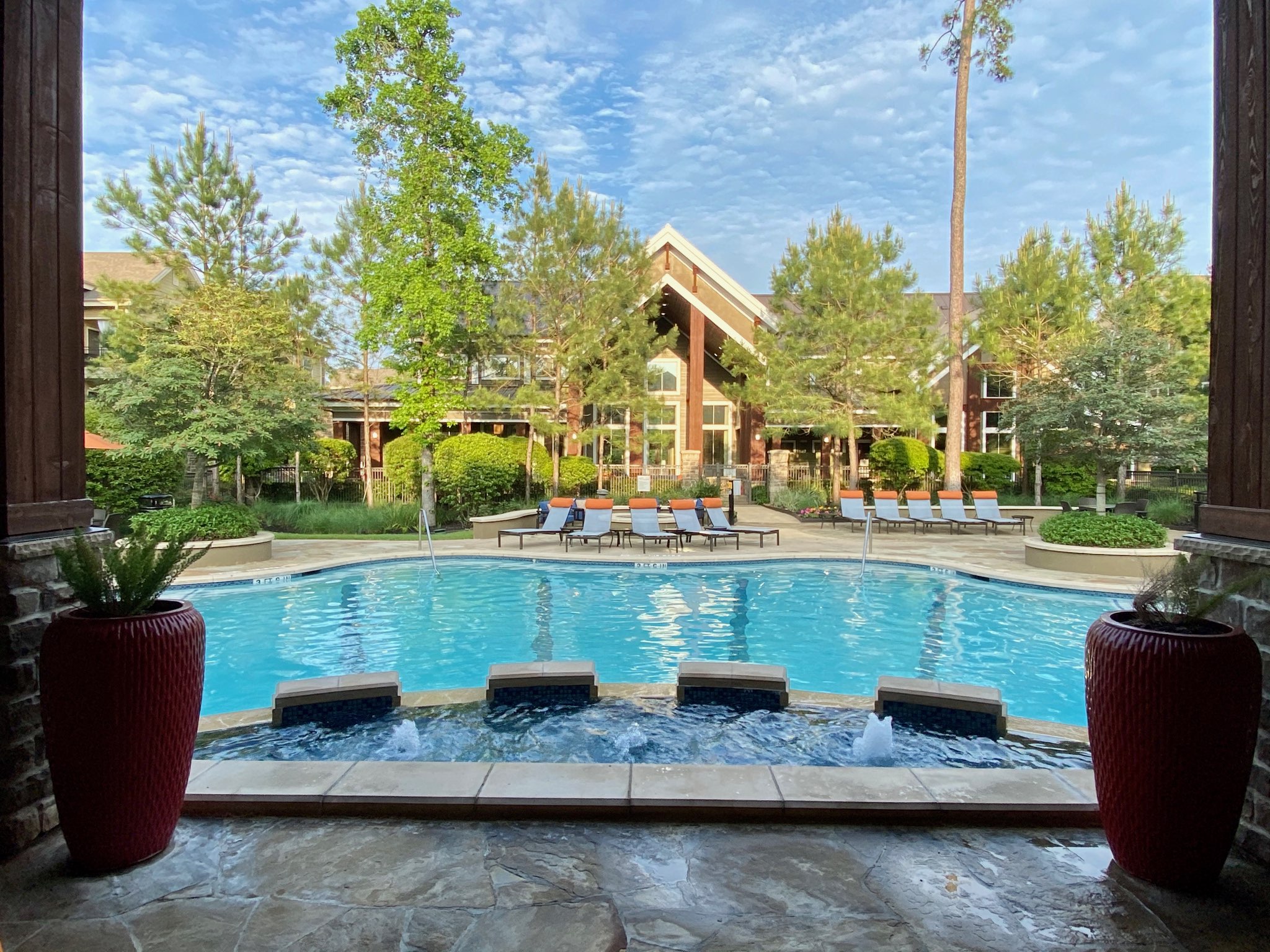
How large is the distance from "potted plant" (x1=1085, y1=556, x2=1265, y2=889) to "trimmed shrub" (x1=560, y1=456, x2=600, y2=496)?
18954 mm

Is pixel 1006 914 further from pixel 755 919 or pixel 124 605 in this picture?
pixel 124 605

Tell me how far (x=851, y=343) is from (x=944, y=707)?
16.7 metres

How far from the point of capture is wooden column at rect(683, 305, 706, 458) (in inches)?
960

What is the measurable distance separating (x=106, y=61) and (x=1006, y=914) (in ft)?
46.0

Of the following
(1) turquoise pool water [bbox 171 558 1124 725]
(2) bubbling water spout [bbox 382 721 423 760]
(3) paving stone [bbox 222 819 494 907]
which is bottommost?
(1) turquoise pool water [bbox 171 558 1124 725]

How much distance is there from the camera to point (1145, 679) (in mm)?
2434

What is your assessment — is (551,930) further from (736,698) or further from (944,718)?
(944,718)

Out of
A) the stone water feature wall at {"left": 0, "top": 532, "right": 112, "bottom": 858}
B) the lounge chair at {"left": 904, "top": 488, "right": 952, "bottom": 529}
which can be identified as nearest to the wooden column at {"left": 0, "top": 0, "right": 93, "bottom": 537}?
the stone water feature wall at {"left": 0, "top": 532, "right": 112, "bottom": 858}

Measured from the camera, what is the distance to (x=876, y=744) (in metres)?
4.59

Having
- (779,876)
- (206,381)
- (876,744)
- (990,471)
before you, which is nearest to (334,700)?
(779,876)

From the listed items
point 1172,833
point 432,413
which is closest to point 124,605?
point 1172,833

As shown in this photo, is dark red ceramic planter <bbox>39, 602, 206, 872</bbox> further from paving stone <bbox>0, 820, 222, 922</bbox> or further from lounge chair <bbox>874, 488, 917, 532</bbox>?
lounge chair <bbox>874, 488, 917, 532</bbox>

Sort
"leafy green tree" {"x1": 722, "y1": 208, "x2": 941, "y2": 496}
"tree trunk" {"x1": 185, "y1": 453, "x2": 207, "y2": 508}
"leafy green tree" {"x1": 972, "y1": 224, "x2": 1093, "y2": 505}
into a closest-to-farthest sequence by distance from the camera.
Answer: "tree trunk" {"x1": 185, "y1": 453, "x2": 207, "y2": 508} → "leafy green tree" {"x1": 722, "y1": 208, "x2": 941, "y2": 496} → "leafy green tree" {"x1": 972, "y1": 224, "x2": 1093, "y2": 505}

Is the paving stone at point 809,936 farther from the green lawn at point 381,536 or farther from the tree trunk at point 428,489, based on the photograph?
the tree trunk at point 428,489
